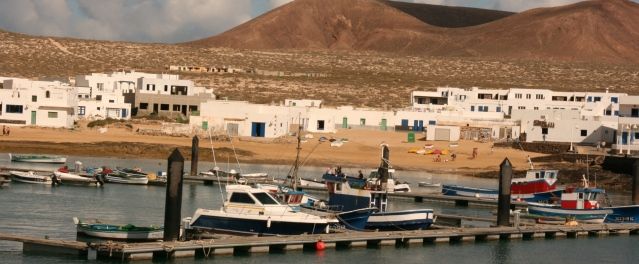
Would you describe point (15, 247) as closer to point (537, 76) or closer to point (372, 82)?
point (372, 82)

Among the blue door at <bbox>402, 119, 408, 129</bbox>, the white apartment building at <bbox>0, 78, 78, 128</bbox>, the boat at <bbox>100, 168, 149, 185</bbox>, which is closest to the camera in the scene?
the boat at <bbox>100, 168, 149, 185</bbox>

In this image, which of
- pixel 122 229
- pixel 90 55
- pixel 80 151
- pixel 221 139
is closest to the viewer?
pixel 122 229

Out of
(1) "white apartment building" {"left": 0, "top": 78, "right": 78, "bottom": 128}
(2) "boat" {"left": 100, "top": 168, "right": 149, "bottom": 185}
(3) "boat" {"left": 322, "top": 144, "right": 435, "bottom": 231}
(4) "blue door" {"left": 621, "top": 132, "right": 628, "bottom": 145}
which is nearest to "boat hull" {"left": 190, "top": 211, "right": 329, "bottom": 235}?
(3) "boat" {"left": 322, "top": 144, "right": 435, "bottom": 231}

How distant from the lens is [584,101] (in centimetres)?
12038

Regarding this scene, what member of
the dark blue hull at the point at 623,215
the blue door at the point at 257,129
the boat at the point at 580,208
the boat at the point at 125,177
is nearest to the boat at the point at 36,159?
the boat at the point at 125,177

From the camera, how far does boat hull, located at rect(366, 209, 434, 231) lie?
48938 mm

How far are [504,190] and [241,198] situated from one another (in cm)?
1172

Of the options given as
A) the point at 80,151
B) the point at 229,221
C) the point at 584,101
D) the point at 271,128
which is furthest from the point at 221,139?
the point at 229,221

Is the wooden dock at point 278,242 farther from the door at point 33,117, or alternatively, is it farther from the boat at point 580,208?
the door at point 33,117

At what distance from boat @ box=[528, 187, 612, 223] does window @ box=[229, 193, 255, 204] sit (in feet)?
60.4

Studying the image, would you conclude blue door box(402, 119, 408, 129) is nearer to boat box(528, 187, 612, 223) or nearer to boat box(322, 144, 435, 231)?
boat box(528, 187, 612, 223)

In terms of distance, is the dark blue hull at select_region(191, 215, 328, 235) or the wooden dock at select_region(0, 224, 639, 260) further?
the dark blue hull at select_region(191, 215, 328, 235)

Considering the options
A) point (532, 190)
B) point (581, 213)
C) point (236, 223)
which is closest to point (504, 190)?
point (581, 213)

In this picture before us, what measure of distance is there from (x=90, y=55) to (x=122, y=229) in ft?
425
